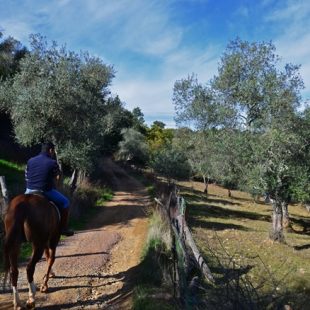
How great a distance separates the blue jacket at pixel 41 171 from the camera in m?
7.82

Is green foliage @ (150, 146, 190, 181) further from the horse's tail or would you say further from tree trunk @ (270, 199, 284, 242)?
the horse's tail

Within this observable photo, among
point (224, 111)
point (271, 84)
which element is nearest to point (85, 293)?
point (271, 84)


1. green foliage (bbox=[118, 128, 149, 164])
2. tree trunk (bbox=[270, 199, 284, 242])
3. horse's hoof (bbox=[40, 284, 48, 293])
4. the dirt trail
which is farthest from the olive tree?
green foliage (bbox=[118, 128, 149, 164])

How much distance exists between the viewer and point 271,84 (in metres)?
23.8

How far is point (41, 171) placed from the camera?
308 inches

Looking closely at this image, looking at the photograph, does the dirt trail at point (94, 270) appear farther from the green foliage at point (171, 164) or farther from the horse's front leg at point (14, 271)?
the green foliage at point (171, 164)

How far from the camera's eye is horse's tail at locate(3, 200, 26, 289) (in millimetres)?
6820

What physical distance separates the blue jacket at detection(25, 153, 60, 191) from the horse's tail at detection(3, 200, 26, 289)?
0.90m

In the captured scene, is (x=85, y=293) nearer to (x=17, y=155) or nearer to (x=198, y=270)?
(x=198, y=270)

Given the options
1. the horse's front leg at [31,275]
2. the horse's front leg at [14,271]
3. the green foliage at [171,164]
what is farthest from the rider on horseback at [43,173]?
the green foliage at [171,164]

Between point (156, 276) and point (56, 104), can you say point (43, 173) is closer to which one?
point (156, 276)

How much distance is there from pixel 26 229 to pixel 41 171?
4.19ft

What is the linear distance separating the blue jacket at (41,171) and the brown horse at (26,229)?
0.37m

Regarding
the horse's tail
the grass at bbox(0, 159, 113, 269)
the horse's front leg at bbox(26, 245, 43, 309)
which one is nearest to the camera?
the horse's tail
